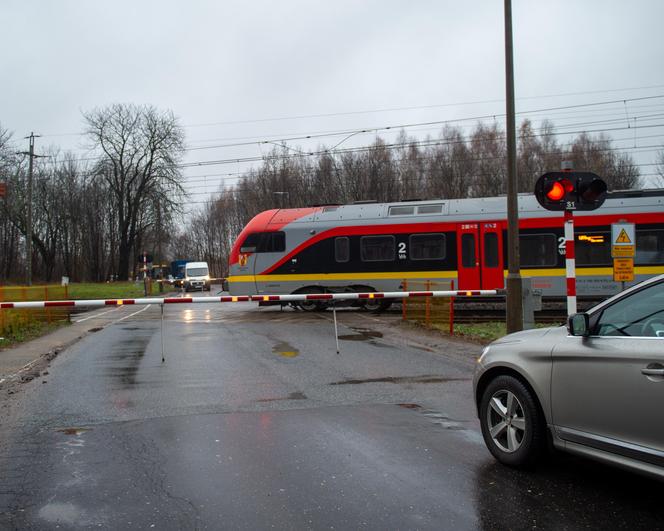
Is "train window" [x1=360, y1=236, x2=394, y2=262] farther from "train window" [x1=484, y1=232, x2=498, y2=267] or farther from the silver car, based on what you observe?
the silver car

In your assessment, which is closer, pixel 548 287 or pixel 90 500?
pixel 90 500

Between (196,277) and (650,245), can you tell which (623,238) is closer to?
(650,245)

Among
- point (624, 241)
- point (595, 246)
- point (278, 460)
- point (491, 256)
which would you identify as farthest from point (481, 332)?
point (278, 460)

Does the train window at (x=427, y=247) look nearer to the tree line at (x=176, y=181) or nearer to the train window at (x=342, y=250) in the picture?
the train window at (x=342, y=250)

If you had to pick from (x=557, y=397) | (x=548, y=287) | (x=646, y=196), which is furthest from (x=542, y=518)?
(x=646, y=196)

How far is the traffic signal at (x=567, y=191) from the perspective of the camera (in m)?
9.39

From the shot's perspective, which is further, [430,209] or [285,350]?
[430,209]

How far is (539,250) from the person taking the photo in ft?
64.2

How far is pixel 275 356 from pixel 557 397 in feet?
24.3

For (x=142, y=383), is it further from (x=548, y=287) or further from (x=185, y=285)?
(x=185, y=285)

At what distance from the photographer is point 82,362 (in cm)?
1082

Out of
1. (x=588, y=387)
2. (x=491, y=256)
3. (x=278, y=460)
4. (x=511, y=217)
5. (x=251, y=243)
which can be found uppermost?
(x=251, y=243)

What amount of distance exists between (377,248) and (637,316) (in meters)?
17.0

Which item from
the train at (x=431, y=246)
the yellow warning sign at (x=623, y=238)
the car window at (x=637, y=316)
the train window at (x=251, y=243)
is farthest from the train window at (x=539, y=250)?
the car window at (x=637, y=316)
